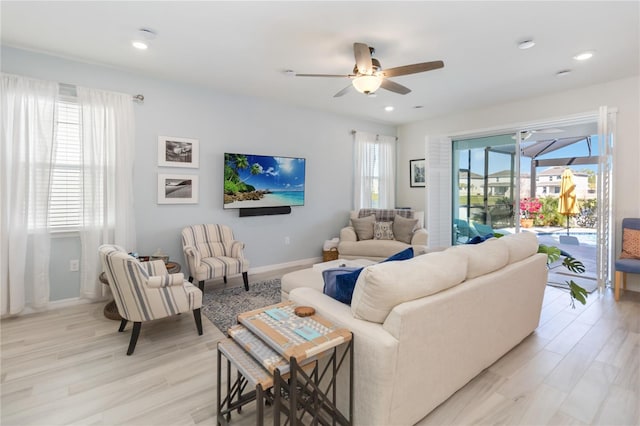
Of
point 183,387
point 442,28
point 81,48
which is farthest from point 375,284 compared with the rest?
point 81,48

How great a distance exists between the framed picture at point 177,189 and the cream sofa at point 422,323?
2.68 metres

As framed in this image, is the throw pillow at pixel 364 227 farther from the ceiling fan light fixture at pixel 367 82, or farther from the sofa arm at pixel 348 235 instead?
the ceiling fan light fixture at pixel 367 82

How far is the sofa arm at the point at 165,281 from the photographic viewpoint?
246 centimetres

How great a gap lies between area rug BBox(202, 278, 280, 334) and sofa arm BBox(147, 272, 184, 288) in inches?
24.6

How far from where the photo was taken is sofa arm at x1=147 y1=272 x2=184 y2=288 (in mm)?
2464

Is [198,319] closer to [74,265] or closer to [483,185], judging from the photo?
[74,265]

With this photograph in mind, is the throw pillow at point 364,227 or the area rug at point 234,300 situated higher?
the throw pillow at point 364,227

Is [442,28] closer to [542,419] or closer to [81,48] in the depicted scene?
[542,419]

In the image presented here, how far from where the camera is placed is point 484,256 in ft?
6.81

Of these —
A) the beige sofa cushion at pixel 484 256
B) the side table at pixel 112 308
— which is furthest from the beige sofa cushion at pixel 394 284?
the side table at pixel 112 308

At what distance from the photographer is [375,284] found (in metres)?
1.54

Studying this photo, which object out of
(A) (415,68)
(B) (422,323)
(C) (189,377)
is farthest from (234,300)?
(A) (415,68)

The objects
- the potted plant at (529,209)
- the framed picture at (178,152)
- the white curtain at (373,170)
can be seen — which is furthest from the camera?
the potted plant at (529,209)

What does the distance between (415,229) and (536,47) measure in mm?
2849
